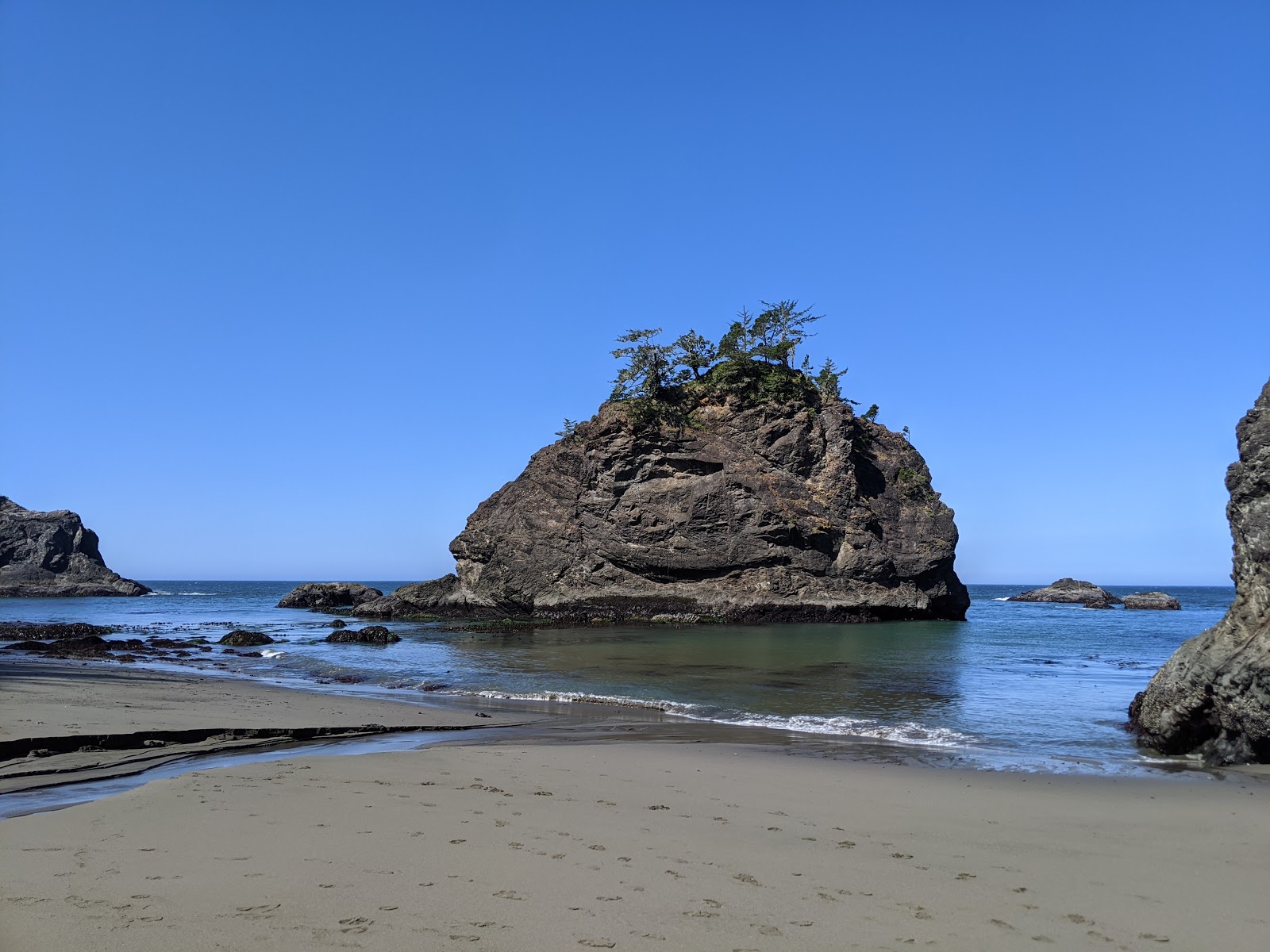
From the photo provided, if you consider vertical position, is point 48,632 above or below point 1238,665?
below

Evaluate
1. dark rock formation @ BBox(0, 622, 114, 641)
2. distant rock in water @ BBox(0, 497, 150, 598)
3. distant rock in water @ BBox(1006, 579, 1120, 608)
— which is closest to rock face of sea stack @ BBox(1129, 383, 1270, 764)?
dark rock formation @ BBox(0, 622, 114, 641)

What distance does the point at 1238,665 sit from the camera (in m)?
10.1

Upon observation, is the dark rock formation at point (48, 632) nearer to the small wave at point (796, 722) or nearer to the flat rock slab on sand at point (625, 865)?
the small wave at point (796, 722)

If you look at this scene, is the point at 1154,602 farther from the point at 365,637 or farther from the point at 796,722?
the point at 796,722

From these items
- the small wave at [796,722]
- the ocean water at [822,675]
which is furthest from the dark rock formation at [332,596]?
the small wave at [796,722]

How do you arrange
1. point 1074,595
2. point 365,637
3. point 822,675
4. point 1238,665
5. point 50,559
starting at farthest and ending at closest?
point 50,559, point 1074,595, point 365,637, point 822,675, point 1238,665

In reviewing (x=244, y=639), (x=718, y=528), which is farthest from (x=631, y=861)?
(x=718, y=528)

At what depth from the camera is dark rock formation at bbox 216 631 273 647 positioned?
3127 centimetres

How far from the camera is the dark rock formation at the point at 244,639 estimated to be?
3127 centimetres

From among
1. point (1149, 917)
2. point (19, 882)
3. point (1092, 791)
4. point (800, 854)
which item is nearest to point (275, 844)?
point (19, 882)

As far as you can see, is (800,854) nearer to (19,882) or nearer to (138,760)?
(19,882)

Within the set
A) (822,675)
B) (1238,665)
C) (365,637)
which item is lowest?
(365,637)

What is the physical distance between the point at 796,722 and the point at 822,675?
7.02m

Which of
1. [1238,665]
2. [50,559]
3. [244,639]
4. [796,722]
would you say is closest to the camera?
[1238,665]
